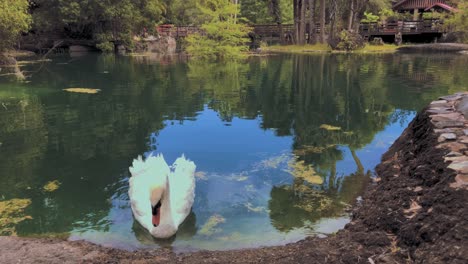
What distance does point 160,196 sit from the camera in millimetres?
4750

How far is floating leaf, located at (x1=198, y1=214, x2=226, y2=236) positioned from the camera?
5.55 metres

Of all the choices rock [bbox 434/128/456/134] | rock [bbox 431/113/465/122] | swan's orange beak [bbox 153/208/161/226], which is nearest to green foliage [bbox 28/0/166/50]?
rock [bbox 431/113/465/122]

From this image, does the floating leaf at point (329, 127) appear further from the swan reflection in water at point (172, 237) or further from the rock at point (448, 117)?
the swan reflection in water at point (172, 237)

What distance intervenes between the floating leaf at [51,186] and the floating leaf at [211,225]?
2883 millimetres

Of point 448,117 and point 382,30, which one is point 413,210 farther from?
point 382,30

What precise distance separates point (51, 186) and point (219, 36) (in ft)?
90.2

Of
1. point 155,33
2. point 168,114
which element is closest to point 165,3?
point 155,33

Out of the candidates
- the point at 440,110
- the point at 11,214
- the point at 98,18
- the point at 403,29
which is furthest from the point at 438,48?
the point at 11,214

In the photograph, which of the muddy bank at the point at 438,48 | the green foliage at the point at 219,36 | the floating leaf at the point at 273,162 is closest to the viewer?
the floating leaf at the point at 273,162

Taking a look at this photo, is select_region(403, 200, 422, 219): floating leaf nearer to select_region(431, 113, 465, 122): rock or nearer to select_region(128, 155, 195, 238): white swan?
select_region(431, 113, 465, 122): rock

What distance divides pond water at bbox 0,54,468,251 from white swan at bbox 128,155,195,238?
20 cm

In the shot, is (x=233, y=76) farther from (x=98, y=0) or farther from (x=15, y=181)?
(x=98, y=0)

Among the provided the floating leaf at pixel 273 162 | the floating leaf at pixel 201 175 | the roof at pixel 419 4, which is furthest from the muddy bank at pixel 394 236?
the roof at pixel 419 4

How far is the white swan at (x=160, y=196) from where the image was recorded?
4844 mm
